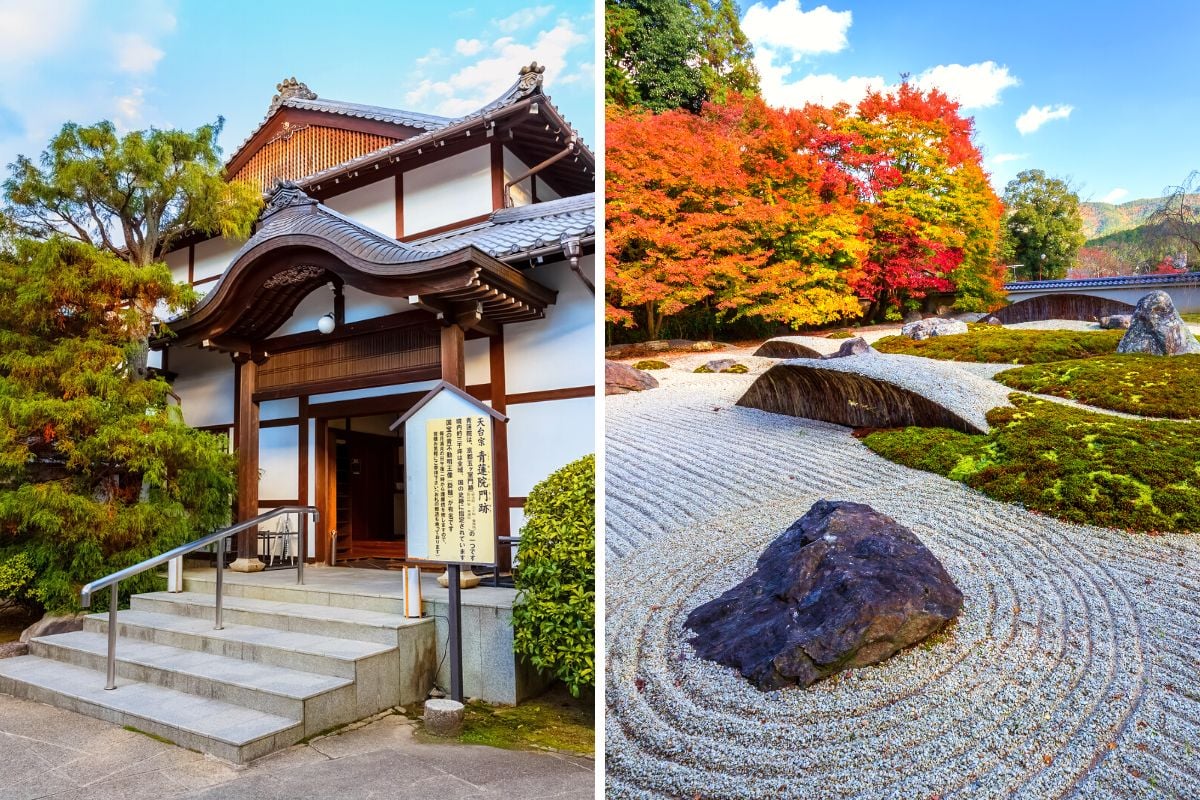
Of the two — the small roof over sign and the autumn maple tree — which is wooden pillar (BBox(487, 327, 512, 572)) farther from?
the autumn maple tree

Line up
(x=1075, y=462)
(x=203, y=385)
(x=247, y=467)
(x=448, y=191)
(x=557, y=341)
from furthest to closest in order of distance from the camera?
1. (x=203, y=385)
2. (x=448, y=191)
3. (x=247, y=467)
4. (x=557, y=341)
5. (x=1075, y=462)

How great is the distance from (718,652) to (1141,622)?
3.48ft

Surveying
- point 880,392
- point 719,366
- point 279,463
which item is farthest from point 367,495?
point 880,392

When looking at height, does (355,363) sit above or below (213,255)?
below

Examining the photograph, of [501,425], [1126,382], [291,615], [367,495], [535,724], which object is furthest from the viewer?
[367,495]

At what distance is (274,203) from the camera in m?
5.80

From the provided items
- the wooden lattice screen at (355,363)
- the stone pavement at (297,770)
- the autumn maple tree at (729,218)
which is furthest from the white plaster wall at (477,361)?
the autumn maple tree at (729,218)

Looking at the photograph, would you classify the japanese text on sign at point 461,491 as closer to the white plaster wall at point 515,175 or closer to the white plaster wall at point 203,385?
the white plaster wall at point 515,175

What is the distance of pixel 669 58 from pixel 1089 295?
5.50ft

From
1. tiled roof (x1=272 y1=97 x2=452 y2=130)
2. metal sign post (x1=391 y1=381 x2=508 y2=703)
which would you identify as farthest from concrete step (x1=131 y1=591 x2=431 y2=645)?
tiled roof (x1=272 y1=97 x2=452 y2=130)

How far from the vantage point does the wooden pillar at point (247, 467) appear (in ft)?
19.2

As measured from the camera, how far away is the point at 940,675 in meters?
1.90

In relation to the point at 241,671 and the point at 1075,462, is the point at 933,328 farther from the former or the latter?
the point at 241,671

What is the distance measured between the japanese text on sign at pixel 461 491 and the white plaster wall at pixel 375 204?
3.41 m
